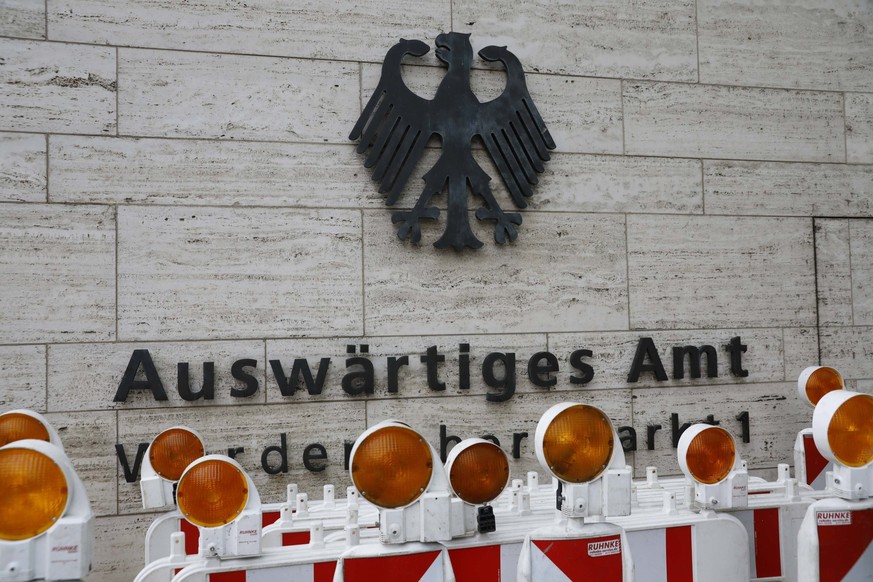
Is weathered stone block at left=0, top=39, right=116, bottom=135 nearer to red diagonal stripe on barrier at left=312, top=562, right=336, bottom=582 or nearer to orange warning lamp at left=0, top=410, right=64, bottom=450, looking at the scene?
orange warning lamp at left=0, top=410, right=64, bottom=450

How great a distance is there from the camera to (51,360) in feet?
14.6

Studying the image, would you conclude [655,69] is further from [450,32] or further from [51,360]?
[51,360]

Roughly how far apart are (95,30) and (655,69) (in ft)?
11.0

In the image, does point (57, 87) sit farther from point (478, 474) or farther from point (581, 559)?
point (581, 559)

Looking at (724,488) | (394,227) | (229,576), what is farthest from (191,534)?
(724,488)

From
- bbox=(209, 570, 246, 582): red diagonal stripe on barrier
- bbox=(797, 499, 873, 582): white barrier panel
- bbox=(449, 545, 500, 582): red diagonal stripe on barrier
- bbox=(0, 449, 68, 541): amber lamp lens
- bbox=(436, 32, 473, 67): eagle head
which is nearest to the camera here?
bbox=(0, 449, 68, 541): amber lamp lens

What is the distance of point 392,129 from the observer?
4922 mm

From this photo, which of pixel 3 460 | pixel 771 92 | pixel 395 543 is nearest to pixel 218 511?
pixel 395 543

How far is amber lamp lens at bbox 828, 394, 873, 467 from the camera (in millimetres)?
2787

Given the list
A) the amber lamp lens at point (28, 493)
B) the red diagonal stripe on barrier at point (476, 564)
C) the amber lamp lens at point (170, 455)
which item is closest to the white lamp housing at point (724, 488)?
the red diagonal stripe on barrier at point (476, 564)

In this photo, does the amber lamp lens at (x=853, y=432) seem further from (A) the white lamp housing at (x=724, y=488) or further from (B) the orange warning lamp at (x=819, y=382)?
(B) the orange warning lamp at (x=819, y=382)

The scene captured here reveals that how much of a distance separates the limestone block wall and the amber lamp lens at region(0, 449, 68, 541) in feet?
8.46

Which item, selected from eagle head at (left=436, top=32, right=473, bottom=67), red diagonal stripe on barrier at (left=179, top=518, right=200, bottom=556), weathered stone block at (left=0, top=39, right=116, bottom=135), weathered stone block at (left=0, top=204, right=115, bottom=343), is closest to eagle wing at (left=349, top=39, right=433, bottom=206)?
eagle head at (left=436, top=32, right=473, bottom=67)

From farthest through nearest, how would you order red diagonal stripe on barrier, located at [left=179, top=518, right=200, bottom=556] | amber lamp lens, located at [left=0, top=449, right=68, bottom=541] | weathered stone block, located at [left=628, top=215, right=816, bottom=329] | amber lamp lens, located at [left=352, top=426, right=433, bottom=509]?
weathered stone block, located at [left=628, top=215, right=816, bottom=329] < red diagonal stripe on barrier, located at [left=179, top=518, right=200, bottom=556] < amber lamp lens, located at [left=352, top=426, right=433, bottom=509] < amber lamp lens, located at [left=0, top=449, right=68, bottom=541]
